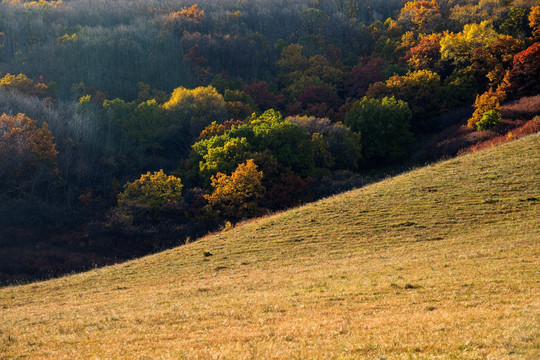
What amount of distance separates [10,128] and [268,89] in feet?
177

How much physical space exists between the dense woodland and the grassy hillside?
63.2 ft

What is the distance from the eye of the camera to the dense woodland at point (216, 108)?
191ft

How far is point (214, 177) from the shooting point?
61.7 metres

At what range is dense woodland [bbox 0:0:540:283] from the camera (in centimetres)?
5809

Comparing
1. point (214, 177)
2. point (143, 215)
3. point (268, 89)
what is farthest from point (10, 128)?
point (268, 89)

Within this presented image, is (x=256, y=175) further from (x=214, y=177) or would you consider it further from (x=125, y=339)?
(x=125, y=339)

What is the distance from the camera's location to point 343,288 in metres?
18.5

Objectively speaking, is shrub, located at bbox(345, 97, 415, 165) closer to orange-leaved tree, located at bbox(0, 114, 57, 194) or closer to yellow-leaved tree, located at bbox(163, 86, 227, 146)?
yellow-leaved tree, located at bbox(163, 86, 227, 146)

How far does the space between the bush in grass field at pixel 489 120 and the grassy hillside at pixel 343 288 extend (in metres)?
28.9

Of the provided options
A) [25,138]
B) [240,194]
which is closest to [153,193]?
[240,194]

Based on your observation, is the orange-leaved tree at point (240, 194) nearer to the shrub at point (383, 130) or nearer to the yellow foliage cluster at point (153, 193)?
the yellow foliage cluster at point (153, 193)

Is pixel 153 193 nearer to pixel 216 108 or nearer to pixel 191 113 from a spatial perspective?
pixel 191 113

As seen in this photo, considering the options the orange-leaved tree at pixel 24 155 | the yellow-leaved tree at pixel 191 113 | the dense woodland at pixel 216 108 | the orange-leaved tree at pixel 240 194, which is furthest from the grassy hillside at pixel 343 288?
the yellow-leaved tree at pixel 191 113

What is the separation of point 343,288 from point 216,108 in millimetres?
67806
